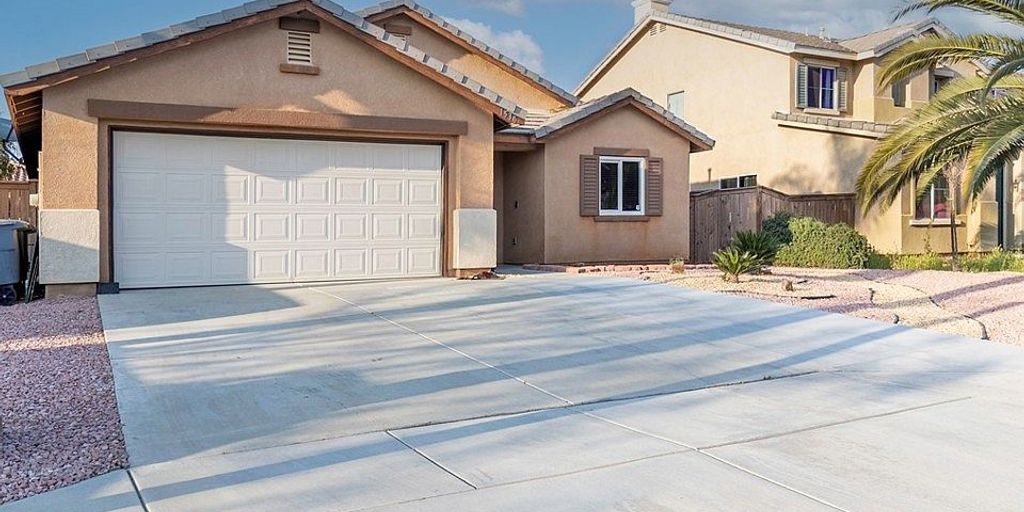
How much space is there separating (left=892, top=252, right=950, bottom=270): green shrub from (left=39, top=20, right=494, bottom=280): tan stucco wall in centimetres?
1109

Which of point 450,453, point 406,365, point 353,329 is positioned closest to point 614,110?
point 353,329

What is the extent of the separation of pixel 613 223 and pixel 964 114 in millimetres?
7239

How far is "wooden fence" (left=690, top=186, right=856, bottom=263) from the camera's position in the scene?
21.2 m

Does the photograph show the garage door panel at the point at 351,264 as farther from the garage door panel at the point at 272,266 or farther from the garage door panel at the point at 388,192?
the garage door panel at the point at 388,192

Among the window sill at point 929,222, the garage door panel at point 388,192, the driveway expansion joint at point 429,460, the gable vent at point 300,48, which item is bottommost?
the driveway expansion joint at point 429,460

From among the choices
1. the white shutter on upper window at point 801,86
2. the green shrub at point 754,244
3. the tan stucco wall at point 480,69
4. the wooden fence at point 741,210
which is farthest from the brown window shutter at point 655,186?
the white shutter on upper window at point 801,86

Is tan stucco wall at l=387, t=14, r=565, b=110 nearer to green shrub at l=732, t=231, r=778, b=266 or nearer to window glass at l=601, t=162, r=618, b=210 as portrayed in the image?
window glass at l=601, t=162, r=618, b=210

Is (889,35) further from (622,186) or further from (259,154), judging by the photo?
(259,154)

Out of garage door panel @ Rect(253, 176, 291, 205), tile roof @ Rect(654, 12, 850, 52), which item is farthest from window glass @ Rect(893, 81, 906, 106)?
garage door panel @ Rect(253, 176, 291, 205)

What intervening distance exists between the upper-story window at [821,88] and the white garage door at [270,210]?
14.7 m

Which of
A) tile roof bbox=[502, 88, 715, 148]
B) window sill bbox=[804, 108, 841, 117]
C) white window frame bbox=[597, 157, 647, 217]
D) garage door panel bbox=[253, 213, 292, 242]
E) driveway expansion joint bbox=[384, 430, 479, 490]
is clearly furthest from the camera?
window sill bbox=[804, 108, 841, 117]

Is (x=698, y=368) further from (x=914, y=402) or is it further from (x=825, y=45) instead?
(x=825, y=45)

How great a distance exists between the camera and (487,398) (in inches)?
267

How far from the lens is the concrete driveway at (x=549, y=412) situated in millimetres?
4684
